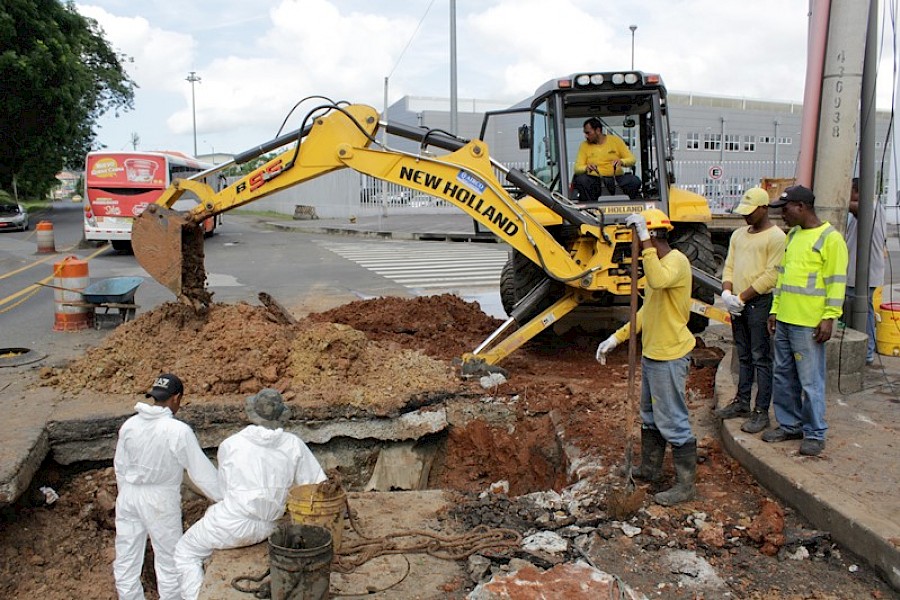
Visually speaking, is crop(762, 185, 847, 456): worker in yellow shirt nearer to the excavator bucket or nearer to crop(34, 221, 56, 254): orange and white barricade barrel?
the excavator bucket

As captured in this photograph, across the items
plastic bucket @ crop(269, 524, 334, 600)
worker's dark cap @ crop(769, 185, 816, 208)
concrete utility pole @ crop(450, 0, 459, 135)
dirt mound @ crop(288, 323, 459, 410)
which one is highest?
→ concrete utility pole @ crop(450, 0, 459, 135)

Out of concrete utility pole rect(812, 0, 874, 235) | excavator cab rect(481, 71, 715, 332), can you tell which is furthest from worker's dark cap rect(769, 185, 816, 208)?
excavator cab rect(481, 71, 715, 332)

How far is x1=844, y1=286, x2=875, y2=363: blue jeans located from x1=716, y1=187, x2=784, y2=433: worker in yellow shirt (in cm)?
169

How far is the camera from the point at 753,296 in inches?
224

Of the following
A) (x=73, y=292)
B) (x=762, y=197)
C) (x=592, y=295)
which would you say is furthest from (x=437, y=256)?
(x=762, y=197)

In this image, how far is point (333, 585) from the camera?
4051 mm

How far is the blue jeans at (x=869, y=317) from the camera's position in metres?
7.00

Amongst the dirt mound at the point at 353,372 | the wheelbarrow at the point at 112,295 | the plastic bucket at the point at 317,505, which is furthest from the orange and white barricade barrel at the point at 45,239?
the plastic bucket at the point at 317,505

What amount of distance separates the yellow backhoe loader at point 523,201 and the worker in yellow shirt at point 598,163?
0.40 ft

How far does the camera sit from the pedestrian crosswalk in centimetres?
1519

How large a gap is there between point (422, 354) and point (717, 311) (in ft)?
10.1

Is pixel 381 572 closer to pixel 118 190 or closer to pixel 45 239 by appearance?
pixel 45 239

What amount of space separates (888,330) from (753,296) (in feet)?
10.1

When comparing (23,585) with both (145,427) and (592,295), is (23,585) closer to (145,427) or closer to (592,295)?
(145,427)
